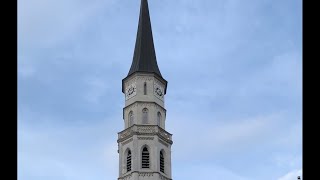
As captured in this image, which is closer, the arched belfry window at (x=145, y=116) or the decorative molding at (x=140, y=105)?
the arched belfry window at (x=145, y=116)

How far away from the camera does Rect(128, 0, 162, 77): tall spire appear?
8862cm

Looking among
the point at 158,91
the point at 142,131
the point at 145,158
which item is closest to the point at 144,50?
the point at 158,91

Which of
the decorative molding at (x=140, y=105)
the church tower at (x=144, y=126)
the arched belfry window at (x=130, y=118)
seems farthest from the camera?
the arched belfry window at (x=130, y=118)

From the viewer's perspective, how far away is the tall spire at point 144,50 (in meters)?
88.6

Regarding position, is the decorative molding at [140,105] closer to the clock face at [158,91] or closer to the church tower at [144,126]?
the church tower at [144,126]

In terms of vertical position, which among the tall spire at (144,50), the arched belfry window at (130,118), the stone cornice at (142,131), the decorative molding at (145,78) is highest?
the tall spire at (144,50)

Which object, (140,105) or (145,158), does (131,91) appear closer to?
(140,105)

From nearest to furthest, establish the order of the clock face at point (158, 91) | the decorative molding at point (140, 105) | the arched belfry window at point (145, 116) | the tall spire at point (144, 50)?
the arched belfry window at point (145, 116) → the decorative molding at point (140, 105) → the clock face at point (158, 91) → the tall spire at point (144, 50)

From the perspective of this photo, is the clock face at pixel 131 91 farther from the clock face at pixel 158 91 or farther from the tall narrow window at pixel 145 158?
the tall narrow window at pixel 145 158

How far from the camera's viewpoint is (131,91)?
287 feet

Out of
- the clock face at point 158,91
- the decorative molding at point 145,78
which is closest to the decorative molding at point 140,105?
the clock face at point 158,91

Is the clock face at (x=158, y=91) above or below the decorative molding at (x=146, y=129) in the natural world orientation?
above
